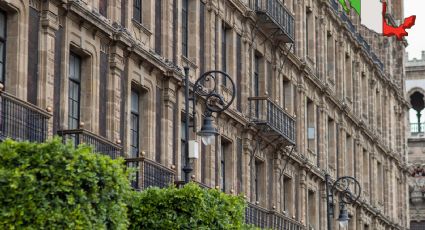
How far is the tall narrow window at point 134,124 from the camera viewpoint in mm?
41625

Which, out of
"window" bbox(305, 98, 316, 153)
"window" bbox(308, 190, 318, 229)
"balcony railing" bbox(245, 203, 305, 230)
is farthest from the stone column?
"window" bbox(308, 190, 318, 229)

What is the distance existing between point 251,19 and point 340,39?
18.1m

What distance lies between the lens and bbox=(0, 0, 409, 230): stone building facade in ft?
117

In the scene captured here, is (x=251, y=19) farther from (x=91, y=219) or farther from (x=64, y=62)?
(x=91, y=219)

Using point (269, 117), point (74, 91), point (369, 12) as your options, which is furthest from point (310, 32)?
point (74, 91)

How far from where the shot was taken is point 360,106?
7431 cm

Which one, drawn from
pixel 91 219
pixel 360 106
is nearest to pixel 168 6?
pixel 91 219

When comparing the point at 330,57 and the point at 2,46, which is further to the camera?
the point at 330,57

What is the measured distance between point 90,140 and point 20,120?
12.3ft

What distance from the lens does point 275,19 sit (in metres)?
53.6

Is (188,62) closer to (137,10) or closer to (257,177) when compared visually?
(137,10)

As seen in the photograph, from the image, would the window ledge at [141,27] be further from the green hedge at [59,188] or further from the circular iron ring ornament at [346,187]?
the circular iron ring ornament at [346,187]

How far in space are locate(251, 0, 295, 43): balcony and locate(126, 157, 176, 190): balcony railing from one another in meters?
12.7

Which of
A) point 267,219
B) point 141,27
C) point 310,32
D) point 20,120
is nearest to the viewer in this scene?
point 20,120
